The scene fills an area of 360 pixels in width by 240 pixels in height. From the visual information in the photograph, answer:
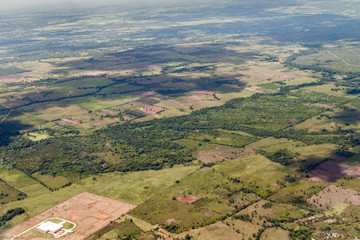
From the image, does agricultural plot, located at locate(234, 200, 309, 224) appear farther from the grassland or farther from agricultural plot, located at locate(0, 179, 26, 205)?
agricultural plot, located at locate(0, 179, 26, 205)

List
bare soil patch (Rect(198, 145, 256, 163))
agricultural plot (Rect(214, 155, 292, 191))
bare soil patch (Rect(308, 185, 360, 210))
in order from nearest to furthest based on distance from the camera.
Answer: bare soil patch (Rect(308, 185, 360, 210)), agricultural plot (Rect(214, 155, 292, 191)), bare soil patch (Rect(198, 145, 256, 163))

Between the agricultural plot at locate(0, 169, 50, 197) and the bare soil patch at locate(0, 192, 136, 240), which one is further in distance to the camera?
the agricultural plot at locate(0, 169, 50, 197)

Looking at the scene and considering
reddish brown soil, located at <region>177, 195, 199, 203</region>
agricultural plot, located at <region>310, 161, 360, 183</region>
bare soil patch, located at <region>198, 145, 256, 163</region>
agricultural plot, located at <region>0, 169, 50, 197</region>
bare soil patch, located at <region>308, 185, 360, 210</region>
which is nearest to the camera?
bare soil patch, located at <region>308, 185, 360, 210</region>

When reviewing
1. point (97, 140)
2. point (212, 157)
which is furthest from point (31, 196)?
point (212, 157)

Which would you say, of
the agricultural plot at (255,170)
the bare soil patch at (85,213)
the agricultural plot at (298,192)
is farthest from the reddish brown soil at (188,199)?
the agricultural plot at (298,192)

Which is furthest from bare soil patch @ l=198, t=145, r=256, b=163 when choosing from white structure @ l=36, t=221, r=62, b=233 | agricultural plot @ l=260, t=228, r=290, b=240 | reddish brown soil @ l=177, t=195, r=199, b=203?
white structure @ l=36, t=221, r=62, b=233

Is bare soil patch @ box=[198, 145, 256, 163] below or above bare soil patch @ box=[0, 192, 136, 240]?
below

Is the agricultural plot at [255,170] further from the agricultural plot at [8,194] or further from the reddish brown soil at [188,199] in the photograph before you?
the agricultural plot at [8,194]
